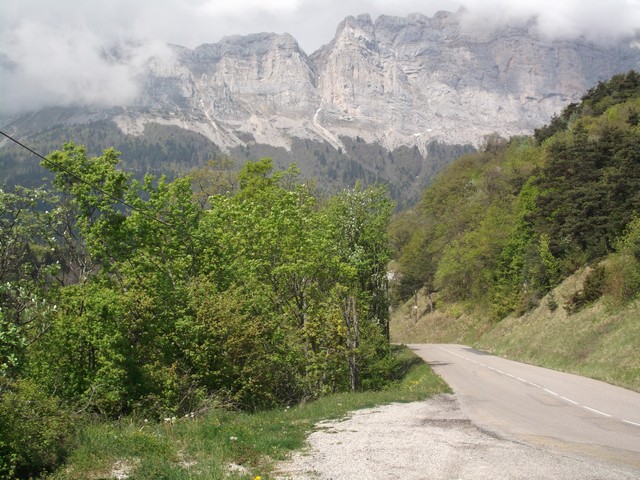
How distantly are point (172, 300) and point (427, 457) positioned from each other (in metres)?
12.4

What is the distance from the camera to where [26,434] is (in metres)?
10.4

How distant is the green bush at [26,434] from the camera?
399 inches

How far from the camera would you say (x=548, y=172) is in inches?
1773

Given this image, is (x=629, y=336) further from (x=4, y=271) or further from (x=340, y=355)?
(x=4, y=271)

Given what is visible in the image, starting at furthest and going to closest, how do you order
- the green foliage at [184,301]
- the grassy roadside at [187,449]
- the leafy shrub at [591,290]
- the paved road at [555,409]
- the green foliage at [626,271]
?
the leafy shrub at [591,290], the green foliage at [626,271], the green foliage at [184,301], the paved road at [555,409], the grassy roadside at [187,449]

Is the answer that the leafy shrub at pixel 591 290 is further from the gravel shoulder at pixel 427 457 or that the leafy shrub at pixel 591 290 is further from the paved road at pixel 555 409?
the gravel shoulder at pixel 427 457

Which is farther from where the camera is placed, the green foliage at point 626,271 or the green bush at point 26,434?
the green foliage at point 626,271

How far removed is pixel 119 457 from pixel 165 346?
29.5 ft

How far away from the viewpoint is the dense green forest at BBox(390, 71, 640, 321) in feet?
119

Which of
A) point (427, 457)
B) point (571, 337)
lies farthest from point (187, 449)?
point (571, 337)

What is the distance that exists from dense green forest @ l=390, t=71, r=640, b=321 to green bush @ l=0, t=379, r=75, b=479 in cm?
2666

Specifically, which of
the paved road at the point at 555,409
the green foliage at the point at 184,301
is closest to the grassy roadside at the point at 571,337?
the paved road at the point at 555,409

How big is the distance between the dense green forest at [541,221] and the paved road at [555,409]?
9.90m

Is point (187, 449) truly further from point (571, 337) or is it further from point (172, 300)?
point (571, 337)
